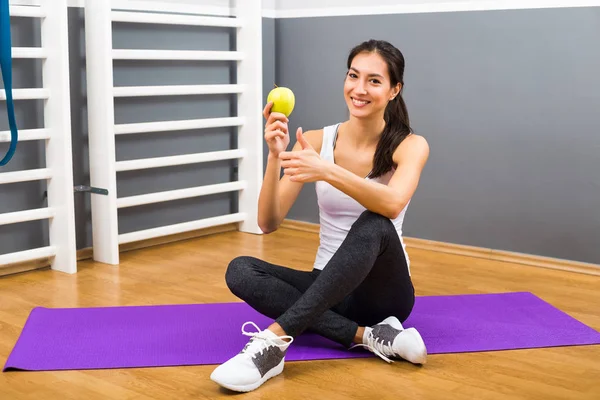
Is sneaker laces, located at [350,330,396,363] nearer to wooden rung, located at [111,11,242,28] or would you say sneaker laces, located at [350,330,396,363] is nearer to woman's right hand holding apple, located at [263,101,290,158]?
woman's right hand holding apple, located at [263,101,290,158]

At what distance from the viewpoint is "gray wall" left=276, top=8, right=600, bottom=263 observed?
9.93ft

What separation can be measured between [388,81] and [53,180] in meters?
1.42

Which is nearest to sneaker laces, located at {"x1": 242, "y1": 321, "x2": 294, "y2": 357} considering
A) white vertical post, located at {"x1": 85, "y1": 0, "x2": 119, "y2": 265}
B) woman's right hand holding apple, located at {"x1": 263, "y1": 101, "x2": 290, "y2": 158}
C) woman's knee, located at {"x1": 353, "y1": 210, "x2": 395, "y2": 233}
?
woman's knee, located at {"x1": 353, "y1": 210, "x2": 395, "y2": 233}

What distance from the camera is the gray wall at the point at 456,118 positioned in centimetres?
301

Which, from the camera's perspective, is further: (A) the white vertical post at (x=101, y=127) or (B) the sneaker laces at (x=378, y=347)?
(A) the white vertical post at (x=101, y=127)

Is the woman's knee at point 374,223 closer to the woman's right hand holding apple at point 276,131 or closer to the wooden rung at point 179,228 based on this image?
the woman's right hand holding apple at point 276,131

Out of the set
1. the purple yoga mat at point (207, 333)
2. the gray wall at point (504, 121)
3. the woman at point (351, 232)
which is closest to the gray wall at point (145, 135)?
the gray wall at point (504, 121)

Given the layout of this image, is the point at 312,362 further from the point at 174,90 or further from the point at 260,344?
the point at 174,90

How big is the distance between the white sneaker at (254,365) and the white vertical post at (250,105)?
1785mm

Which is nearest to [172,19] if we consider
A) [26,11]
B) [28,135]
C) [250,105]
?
[250,105]

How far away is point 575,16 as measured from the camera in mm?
2994

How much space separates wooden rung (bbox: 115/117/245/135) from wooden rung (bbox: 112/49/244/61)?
0.84 ft

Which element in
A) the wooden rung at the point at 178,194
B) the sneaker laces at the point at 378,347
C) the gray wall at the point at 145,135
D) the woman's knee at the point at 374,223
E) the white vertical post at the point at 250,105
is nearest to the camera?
the woman's knee at the point at 374,223

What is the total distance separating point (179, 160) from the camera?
3.39 meters
